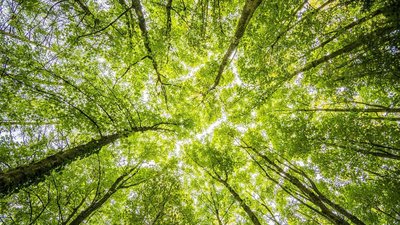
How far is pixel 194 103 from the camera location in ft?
36.2

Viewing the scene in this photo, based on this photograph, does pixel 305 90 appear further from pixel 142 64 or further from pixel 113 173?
pixel 113 173

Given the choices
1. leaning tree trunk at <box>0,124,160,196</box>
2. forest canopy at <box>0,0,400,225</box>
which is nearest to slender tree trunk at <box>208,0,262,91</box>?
forest canopy at <box>0,0,400,225</box>

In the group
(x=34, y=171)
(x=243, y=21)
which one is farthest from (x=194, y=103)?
(x=34, y=171)

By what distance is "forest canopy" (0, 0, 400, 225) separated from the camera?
5.23 metres

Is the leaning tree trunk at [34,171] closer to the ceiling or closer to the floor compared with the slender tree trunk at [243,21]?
closer to the floor

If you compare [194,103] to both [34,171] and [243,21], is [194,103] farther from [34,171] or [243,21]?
[34,171]

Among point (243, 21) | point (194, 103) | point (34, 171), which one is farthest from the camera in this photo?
point (194, 103)

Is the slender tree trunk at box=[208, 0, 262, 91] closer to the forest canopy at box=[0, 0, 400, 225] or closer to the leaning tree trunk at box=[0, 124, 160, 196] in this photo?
the forest canopy at box=[0, 0, 400, 225]

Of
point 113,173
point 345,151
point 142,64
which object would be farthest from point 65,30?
point 345,151

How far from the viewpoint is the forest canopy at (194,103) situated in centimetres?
523

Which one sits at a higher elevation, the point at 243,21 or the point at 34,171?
the point at 243,21

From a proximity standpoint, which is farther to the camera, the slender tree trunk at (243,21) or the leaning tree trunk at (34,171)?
the slender tree trunk at (243,21)

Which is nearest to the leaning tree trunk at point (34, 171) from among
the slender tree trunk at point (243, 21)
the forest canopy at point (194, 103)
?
the forest canopy at point (194, 103)

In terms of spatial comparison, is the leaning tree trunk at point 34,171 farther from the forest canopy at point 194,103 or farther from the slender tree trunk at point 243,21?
the slender tree trunk at point 243,21
